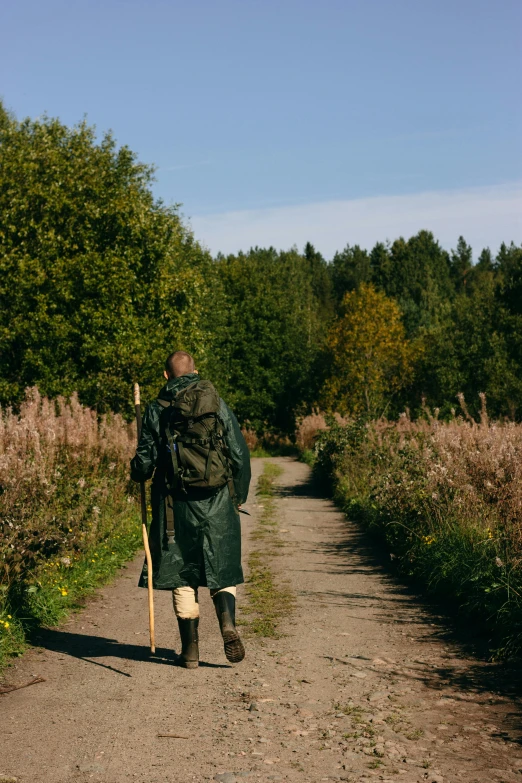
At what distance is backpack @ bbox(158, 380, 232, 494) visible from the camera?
20.1 feet

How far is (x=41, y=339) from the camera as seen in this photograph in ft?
79.3

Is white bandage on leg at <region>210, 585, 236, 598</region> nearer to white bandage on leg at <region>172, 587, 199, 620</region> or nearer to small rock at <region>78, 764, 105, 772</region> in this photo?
white bandage on leg at <region>172, 587, 199, 620</region>

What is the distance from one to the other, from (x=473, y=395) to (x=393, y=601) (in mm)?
43212

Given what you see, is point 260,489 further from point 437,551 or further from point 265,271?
point 265,271

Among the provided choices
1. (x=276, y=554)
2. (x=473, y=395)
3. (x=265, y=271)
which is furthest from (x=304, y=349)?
(x=276, y=554)

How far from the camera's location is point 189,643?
20.3ft

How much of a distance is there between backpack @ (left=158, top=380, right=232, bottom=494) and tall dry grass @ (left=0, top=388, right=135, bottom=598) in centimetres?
235

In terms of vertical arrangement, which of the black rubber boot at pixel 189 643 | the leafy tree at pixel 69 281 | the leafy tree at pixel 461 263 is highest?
the leafy tree at pixel 461 263

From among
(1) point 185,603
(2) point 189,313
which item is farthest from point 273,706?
(2) point 189,313

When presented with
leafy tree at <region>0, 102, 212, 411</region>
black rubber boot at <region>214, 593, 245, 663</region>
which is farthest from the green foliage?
black rubber boot at <region>214, 593, 245, 663</region>

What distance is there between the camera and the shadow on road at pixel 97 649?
646cm

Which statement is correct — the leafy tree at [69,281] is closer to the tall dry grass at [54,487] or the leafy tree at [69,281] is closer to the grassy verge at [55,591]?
the tall dry grass at [54,487]

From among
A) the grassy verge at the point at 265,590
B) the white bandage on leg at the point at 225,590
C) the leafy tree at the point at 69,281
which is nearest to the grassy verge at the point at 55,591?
the white bandage on leg at the point at 225,590

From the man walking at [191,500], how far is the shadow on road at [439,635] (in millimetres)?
1489
